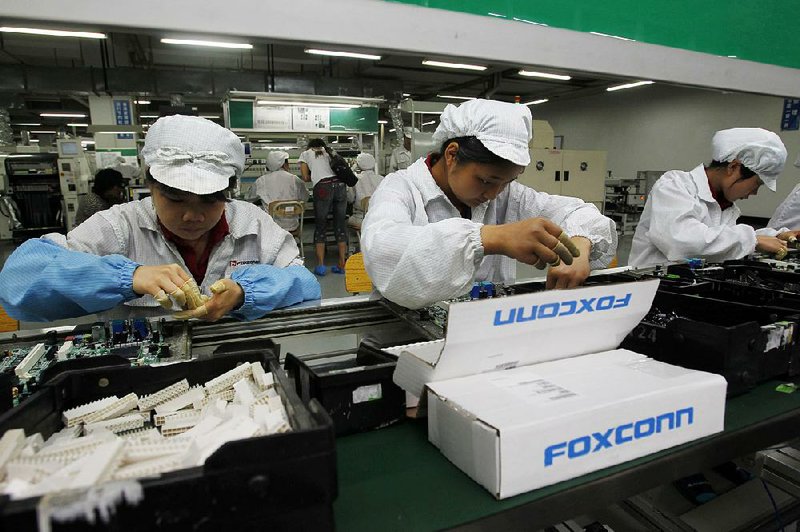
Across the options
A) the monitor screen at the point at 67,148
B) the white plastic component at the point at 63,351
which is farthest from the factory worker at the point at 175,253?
the monitor screen at the point at 67,148

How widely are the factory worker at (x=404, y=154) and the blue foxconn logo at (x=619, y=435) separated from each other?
17.8 ft

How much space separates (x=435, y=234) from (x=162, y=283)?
24.6 inches

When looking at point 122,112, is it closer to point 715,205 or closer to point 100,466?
point 715,205

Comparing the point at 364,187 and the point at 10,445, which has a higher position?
the point at 364,187

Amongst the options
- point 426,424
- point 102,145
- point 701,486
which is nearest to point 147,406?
point 426,424

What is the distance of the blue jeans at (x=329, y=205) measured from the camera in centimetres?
628

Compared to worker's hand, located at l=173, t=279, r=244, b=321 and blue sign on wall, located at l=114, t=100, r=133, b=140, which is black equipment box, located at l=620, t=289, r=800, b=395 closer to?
worker's hand, located at l=173, t=279, r=244, b=321

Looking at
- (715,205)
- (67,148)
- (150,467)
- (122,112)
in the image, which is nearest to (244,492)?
(150,467)

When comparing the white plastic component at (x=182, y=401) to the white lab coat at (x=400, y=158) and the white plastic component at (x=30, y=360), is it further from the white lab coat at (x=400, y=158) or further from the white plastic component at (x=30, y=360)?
the white lab coat at (x=400, y=158)

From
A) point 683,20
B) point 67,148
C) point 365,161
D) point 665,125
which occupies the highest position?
point 665,125

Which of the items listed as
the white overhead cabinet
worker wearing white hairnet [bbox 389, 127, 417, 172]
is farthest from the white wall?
worker wearing white hairnet [bbox 389, 127, 417, 172]

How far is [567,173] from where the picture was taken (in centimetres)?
593

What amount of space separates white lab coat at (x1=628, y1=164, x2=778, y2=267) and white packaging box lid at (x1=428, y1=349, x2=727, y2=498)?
4.98 feet

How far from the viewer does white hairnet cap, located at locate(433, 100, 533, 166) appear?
132 centimetres
